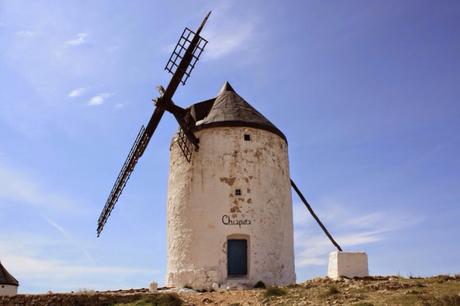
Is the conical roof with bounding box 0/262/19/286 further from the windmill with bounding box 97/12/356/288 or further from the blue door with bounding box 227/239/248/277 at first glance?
the blue door with bounding box 227/239/248/277

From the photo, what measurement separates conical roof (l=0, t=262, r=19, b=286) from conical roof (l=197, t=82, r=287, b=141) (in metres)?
14.4

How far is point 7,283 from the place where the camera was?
2634 cm

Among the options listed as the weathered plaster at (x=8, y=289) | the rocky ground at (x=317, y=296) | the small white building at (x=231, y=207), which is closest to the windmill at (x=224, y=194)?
the small white building at (x=231, y=207)

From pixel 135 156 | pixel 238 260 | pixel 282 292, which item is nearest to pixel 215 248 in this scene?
pixel 238 260

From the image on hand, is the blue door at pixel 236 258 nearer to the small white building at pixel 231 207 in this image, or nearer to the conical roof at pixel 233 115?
the small white building at pixel 231 207

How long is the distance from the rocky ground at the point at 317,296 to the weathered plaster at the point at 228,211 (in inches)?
91.7

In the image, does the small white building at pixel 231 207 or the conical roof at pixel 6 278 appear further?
the conical roof at pixel 6 278

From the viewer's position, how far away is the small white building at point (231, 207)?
Result: 1823 cm

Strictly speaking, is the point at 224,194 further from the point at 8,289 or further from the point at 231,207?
the point at 8,289

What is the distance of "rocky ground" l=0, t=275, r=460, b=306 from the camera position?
12759mm

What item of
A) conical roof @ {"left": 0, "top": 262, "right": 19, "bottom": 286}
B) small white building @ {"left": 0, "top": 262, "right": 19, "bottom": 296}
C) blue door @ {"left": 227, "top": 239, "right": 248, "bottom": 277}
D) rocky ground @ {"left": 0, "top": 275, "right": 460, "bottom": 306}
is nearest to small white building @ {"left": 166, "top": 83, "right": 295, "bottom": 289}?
blue door @ {"left": 227, "top": 239, "right": 248, "bottom": 277}

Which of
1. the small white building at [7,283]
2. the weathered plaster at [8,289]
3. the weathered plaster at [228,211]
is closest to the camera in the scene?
the weathered plaster at [228,211]

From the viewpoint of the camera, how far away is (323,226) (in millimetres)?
22250

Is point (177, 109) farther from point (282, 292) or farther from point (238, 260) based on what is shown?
point (282, 292)
